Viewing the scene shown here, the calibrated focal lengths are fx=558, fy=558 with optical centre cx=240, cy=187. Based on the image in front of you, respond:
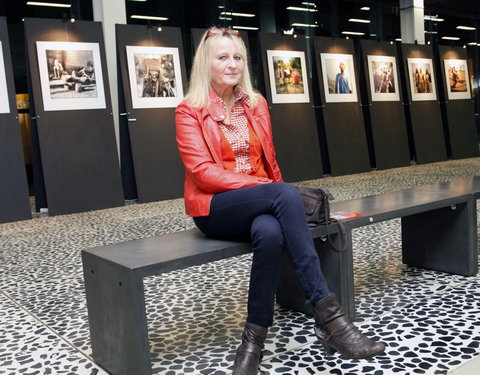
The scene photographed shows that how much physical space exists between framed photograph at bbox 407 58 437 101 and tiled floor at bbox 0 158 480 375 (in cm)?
732

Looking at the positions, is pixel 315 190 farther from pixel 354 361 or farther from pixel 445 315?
pixel 445 315

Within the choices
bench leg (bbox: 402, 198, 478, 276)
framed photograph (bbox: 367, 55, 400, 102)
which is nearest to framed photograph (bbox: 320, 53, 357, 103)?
framed photograph (bbox: 367, 55, 400, 102)

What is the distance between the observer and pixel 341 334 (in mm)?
2174

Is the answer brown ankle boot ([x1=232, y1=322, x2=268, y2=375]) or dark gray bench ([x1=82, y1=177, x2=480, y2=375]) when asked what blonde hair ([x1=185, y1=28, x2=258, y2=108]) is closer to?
dark gray bench ([x1=82, y1=177, x2=480, y2=375])

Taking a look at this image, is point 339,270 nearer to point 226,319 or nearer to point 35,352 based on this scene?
point 226,319

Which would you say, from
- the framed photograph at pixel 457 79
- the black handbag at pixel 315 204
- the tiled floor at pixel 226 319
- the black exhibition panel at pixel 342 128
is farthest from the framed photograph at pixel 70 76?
the framed photograph at pixel 457 79

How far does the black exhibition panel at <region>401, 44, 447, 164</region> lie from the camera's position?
Result: 36.7ft

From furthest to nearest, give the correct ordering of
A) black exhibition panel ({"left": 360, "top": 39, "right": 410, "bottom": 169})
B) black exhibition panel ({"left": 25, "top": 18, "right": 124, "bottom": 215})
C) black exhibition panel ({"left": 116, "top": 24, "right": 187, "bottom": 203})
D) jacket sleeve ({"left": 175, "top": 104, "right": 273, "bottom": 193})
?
black exhibition panel ({"left": 360, "top": 39, "right": 410, "bottom": 169}), black exhibition panel ({"left": 116, "top": 24, "right": 187, "bottom": 203}), black exhibition panel ({"left": 25, "top": 18, "right": 124, "bottom": 215}), jacket sleeve ({"left": 175, "top": 104, "right": 273, "bottom": 193})

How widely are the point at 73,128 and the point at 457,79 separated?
8.75 metres

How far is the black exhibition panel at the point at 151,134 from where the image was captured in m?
7.53

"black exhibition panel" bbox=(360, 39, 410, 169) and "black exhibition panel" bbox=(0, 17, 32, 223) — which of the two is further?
"black exhibition panel" bbox=(360, 39, 410, 169)

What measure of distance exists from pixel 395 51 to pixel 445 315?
9141mm

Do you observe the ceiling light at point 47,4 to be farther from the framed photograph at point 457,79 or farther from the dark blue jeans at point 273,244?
the framed photograph at point 457,79

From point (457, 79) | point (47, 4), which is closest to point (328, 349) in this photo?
point (47, 4)
